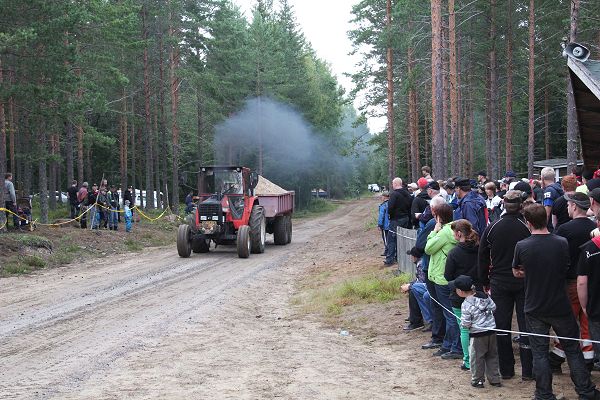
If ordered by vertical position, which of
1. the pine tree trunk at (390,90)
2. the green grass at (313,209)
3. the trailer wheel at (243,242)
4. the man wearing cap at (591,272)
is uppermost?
the pine tree trunk at (390,90)

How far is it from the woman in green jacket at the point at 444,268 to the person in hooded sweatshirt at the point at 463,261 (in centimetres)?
41

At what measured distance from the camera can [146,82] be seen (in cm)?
3416

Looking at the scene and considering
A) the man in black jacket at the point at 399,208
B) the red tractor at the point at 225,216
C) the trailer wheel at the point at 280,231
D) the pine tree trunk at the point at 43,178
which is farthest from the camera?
the pine tree trunk at the point at 43,178

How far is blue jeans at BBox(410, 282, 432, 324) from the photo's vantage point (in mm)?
8517

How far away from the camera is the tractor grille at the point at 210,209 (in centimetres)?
1864

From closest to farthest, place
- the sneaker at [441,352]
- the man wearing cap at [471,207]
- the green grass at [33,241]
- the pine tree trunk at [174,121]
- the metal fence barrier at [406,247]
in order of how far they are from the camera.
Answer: the sneaker at [441,352]
the man wearing cap at [471,207]
the metal fence barrier at [406,247]
the green grass at [33,241]
the pine tree trunk at [174,121]

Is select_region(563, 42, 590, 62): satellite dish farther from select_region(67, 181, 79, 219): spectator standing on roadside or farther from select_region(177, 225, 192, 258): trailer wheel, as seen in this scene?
select_region(67, 181, 79, 219): spectator standing on roadside

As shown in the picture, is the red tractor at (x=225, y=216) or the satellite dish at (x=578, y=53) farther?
the red tractor at (x=225, y=216)

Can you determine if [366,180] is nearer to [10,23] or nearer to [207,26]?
[207,26]

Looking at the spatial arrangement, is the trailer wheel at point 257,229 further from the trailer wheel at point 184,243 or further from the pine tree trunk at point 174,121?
the pine tree trunk at point 174,121

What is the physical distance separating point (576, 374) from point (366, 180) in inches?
3649

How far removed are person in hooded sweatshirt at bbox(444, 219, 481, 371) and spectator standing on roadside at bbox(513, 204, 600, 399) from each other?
3.40 feet

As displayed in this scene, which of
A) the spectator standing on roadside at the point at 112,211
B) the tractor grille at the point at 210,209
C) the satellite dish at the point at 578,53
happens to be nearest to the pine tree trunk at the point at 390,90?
the spectator standing on roadside at the point at 112,211

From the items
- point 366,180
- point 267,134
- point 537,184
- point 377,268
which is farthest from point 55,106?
point 366,180
